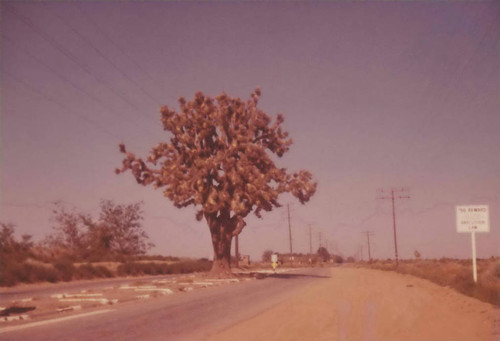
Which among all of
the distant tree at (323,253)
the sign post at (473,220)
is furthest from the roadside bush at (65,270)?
the distant tree at (323,253)

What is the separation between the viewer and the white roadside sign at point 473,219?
67.1 ft

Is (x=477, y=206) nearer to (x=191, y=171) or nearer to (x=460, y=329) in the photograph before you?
(x=460, y=329)

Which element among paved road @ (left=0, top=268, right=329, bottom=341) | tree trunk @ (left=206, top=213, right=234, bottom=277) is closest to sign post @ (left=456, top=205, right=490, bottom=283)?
paved road @ (left=0, top=268, right=329, bottom=341)

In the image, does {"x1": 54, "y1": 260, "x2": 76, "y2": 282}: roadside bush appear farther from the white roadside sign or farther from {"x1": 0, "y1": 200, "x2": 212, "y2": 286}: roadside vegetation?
the white roadside sign

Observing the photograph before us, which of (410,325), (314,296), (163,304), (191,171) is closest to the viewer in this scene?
(410,325)

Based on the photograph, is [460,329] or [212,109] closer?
[460,329]

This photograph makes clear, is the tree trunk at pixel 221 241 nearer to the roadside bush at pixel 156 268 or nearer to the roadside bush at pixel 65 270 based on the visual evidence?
the roadside bush at pixel 65 270

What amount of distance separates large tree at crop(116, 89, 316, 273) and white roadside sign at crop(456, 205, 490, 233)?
15290 millimetres

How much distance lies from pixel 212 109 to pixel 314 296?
18.8 m

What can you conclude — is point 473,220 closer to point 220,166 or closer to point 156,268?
point 220,166

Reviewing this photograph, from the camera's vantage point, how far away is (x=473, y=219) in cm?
2053

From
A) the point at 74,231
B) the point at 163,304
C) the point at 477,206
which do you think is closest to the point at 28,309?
the point at 163,304

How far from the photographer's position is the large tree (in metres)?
34.2

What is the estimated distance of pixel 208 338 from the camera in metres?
10.6
